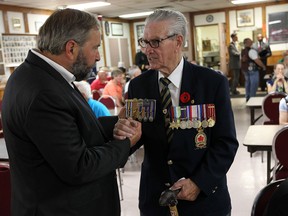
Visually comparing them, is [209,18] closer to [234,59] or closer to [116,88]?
[234,59]

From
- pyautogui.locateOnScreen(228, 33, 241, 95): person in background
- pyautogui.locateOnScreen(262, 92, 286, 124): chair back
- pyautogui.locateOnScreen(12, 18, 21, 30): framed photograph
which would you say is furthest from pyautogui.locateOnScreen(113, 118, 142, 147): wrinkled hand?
pyautogui.locateOnScreen(228, 33, 241, 95): person in background

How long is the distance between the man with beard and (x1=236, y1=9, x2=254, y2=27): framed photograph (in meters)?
12.0

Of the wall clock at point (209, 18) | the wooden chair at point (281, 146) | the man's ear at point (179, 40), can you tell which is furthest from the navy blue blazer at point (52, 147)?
the wall clock at point (209, 18)

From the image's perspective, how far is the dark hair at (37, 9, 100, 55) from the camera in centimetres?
114

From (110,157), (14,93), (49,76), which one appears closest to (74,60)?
(49,76)

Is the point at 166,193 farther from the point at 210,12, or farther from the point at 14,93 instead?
the point at 210,12

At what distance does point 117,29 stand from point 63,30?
12086 mm

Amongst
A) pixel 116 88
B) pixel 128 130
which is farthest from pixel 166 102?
pixel 116 88

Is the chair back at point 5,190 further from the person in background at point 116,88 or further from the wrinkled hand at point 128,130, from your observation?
the person in background at point 116,88

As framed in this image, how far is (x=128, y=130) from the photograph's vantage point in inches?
51.6

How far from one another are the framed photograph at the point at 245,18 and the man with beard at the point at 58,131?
39.4 feet

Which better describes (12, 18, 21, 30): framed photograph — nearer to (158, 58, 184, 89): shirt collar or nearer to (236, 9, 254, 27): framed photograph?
(236, 9, 254, 27): framed photograph

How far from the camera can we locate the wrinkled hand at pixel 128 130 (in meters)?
1.30

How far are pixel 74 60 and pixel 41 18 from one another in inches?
347
